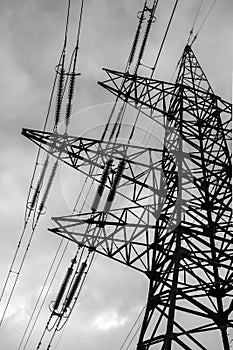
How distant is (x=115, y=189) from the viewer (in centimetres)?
1085

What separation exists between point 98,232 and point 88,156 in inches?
76.6

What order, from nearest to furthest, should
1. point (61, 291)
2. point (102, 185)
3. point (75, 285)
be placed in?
1. point (102, 185)
2. point (75, 285)
3. point (61, 291)

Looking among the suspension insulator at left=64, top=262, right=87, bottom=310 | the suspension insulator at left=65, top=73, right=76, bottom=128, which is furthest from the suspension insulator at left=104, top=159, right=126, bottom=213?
the suspension insulator at left=64, top=262, right=87, bottom=310

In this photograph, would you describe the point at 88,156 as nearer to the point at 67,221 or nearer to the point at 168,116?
the point at 67,221

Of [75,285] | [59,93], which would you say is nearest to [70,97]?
[59,93]

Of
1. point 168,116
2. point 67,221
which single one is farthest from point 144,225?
point 168,116

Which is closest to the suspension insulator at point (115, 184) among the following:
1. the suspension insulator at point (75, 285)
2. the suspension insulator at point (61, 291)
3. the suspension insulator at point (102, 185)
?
the suspension insulator at point (102, 185)

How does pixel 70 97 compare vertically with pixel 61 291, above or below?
above

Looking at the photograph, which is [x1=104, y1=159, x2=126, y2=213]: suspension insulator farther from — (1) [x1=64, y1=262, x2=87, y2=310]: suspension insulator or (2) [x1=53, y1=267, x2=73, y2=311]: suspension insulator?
(2) [x1=53, y1=267, x2=73, y2=311]: suspension insulator

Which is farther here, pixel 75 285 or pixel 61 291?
pixel 61 291

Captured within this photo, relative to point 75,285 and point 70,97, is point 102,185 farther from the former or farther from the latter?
point 75,285

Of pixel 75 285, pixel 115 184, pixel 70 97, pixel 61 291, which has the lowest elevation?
pixel 61 291

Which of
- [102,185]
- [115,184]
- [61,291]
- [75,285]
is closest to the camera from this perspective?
[115,184]

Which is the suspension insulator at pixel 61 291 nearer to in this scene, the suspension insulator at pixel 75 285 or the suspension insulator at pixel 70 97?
the suspension insulator at pixel 75 285
